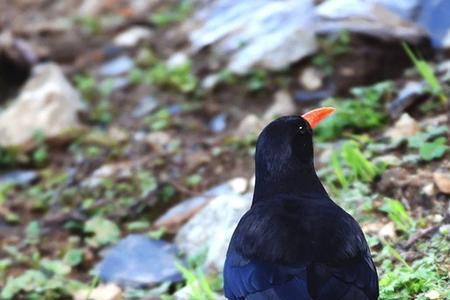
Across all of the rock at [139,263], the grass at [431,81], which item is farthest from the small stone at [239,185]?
the grass at [431,81]

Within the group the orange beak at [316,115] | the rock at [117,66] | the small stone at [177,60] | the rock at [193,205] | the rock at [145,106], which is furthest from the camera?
the rock at [117,66]

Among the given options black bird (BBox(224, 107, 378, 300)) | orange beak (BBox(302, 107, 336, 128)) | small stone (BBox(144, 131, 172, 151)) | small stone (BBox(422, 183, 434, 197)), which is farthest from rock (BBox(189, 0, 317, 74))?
black bird (BBox(224, 107, 378, 300))

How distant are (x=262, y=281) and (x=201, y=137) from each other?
3523mm

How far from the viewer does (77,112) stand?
752cm

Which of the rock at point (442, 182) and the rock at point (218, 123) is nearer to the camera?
the rock at point (442, 182)

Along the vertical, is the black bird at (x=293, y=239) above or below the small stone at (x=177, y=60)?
below

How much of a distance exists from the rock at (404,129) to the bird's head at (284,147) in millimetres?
1587

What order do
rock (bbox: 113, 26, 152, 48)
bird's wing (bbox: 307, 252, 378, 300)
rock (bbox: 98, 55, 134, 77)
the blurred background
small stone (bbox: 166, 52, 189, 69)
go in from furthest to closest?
rock (bbox: 113, 26, 152, 48), rock (bbox: 98, 55, 134, 77), small stone (bbox: 166, 52, 189, 69), the blurred background, bird's wing (bbox: 307, 252, 378, 300)

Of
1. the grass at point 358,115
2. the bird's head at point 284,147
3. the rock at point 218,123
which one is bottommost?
the bird's head at point 284,147

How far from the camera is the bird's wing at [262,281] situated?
3.29 m

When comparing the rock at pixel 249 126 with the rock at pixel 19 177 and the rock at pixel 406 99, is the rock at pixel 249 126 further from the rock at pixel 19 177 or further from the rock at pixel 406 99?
the rock at pixel 19 177

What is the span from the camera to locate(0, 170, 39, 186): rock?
6957 millimetres

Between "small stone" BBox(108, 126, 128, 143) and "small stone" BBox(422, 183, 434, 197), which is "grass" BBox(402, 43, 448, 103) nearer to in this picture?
"small stone" BBox(422, 183, 434, 197)

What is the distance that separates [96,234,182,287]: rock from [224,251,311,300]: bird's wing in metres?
1.64
